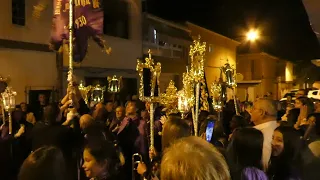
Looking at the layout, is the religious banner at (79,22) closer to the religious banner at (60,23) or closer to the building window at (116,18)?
the religious banner at (60,23)

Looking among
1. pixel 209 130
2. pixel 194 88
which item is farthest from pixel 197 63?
pixel 209 130

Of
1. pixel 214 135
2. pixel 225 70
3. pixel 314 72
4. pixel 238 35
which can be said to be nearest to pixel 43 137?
pixel 214 135

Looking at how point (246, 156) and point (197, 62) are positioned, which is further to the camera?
point (197, 62)

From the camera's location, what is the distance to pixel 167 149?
290 centimetres

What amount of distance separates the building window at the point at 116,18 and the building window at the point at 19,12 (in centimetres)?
556

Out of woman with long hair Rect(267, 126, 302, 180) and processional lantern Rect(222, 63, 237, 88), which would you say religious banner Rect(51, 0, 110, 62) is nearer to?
processional lantern Rect(222, 63, 237, 88)

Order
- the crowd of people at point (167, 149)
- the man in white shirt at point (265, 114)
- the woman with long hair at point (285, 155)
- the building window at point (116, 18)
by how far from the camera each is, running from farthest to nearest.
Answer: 1. the building window at point (116, 18)
2. the man in white shirt at point (265, 114)
3. the woman with long hair at point (285, 155)
4. the crowd of people at point (167, 149)

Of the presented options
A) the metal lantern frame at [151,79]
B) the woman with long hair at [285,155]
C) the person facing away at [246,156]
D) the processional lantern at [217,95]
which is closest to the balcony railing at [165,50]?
the processional lantern at [217,95]

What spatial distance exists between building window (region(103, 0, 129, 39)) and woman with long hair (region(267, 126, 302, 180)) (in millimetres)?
16878

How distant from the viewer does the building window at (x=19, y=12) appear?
15.8 meters

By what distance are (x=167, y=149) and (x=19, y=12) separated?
14.3m

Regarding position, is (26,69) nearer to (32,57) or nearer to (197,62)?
(32,57)

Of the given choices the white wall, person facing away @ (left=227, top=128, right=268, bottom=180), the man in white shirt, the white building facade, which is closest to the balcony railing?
the white building facade

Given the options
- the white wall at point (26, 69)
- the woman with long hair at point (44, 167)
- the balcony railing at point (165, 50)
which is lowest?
the woman with long hair at point (44, 167)
